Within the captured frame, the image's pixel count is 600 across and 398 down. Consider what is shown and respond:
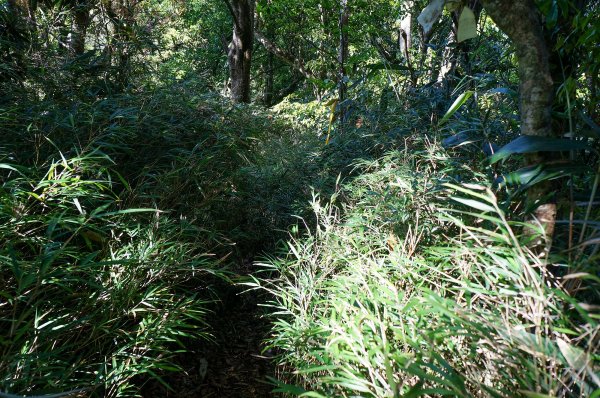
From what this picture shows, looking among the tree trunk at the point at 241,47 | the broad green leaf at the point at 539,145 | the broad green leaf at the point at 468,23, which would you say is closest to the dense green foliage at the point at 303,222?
the broad green leaf at the point at 539,145

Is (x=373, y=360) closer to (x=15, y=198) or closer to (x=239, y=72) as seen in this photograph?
(x=15, y=198)

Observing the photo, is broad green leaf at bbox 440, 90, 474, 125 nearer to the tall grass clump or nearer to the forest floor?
the tall grass clump

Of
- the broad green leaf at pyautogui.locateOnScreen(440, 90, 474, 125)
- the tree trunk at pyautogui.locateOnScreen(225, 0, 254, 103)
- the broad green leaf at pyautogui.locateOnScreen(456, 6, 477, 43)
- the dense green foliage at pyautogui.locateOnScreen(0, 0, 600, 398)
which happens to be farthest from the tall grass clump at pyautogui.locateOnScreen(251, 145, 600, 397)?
the tree trunk at pyautogui.locateOnScreen(225, 0, 254, 103)

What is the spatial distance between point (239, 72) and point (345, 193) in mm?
4141

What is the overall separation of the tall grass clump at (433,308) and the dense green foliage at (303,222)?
0.01 m

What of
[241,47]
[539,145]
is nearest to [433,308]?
[539,145]

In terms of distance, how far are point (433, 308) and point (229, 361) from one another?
1.74 meters

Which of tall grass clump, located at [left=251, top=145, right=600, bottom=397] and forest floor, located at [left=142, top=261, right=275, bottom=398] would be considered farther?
forest floor, located at [left=142, top=261, right=275, bottom=398]

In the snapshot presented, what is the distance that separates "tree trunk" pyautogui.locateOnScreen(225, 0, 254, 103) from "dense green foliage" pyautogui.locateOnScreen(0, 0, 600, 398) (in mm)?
2503

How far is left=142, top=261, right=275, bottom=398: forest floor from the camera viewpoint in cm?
233

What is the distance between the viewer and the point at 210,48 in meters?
12.5

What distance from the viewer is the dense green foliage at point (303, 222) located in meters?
1.16

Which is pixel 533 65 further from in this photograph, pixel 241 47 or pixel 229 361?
pixel 241 47

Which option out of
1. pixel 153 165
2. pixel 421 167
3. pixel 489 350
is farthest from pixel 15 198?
pixel 421 167
